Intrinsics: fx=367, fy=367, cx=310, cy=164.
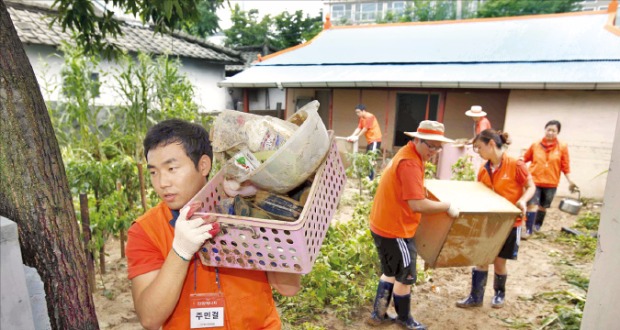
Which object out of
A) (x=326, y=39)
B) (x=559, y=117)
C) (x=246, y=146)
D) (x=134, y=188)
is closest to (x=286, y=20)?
(x=326, y=39)

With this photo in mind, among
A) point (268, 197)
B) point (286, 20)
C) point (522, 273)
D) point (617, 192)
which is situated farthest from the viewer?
point (286, 20)

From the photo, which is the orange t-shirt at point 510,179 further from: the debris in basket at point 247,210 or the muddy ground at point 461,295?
the debris in basket at point 247,210

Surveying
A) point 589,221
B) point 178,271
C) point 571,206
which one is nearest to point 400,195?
point 178,271

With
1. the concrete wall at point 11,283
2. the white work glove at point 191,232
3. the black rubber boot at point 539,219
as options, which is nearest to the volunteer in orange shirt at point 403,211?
the white work glove at point 191,232

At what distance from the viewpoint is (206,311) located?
129 centimetres

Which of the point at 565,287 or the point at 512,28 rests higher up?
the point at 512,28

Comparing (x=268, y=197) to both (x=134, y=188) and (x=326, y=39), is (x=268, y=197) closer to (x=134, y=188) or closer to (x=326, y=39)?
(x=134, y=188)

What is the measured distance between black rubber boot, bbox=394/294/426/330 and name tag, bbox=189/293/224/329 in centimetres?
210

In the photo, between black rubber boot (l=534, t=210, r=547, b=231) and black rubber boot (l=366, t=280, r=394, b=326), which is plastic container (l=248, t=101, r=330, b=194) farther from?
black rubber boot (l=534, t=210, r=547, b=231)

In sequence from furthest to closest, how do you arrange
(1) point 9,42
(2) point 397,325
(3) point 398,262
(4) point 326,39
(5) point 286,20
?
(5) point 286,20
(4) point 326,39
(2) point 397,325
(3) point 398,262
(1) point 9,42

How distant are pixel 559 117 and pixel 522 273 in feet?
14.8

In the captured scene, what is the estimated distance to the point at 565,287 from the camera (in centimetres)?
385

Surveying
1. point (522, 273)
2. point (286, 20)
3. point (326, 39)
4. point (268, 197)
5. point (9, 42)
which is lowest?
point (522, 273)

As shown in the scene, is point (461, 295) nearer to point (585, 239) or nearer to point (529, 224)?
point (529, 224)
